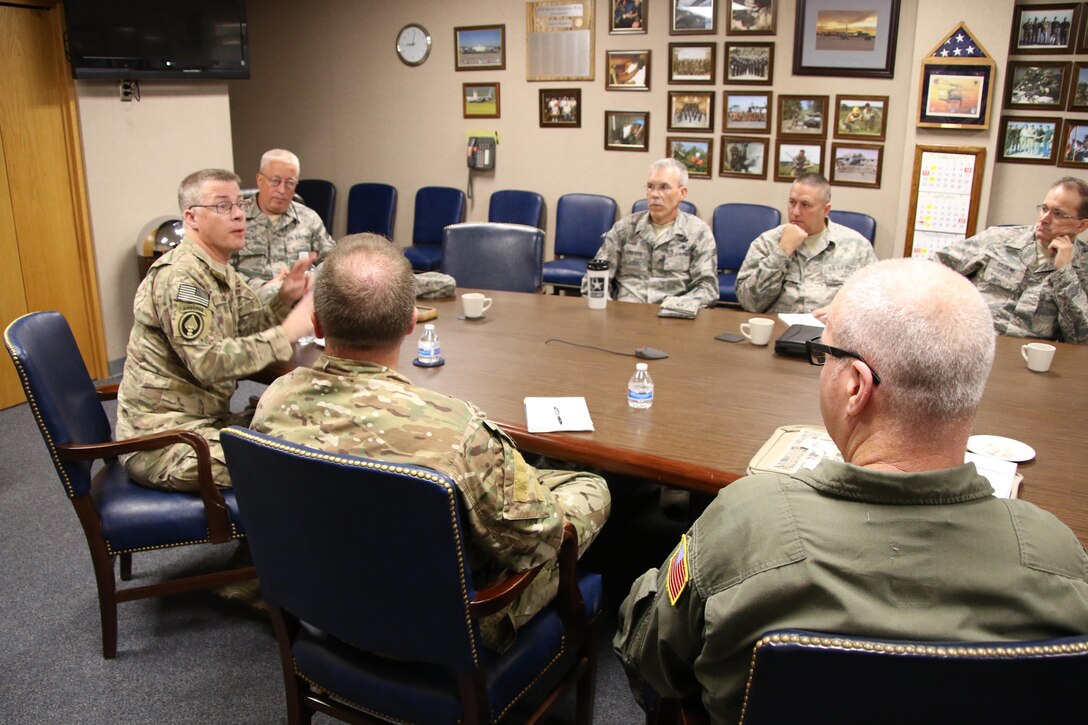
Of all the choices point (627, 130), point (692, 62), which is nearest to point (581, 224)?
point (627, 130)

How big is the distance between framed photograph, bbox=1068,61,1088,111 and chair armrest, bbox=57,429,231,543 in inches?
191

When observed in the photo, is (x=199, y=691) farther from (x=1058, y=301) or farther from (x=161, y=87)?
(x=161, y=87)

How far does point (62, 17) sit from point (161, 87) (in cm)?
70

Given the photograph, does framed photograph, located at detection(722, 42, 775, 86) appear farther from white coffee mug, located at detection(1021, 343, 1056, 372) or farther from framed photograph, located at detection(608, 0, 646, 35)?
white coffee mug, located at detection(1021, 343, 1056, 372)

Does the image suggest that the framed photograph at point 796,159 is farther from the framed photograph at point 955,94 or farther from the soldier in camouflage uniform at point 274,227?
the soldier in camouflage uniform at point 274,227

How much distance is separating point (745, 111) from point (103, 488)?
461 cm

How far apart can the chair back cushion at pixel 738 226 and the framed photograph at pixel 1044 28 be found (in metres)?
1.61

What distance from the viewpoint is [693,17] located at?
576 cm

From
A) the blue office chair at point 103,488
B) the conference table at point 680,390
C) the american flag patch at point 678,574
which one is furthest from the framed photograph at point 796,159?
the american flag patch at point 678,574

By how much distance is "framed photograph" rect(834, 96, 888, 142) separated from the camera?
5.36 m

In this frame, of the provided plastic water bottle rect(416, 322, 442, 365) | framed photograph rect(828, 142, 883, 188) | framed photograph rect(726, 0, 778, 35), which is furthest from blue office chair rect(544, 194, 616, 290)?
plastic water bottle rect(416, 322, 442, 365)

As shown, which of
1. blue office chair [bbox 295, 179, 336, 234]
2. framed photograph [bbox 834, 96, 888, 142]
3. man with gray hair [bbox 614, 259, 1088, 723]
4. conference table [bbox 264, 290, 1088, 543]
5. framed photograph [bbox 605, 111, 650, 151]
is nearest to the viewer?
man with gray hair [bbox 614, 259, 1088, 723]

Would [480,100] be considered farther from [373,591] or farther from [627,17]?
[373,591]

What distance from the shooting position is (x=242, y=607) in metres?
2.77
